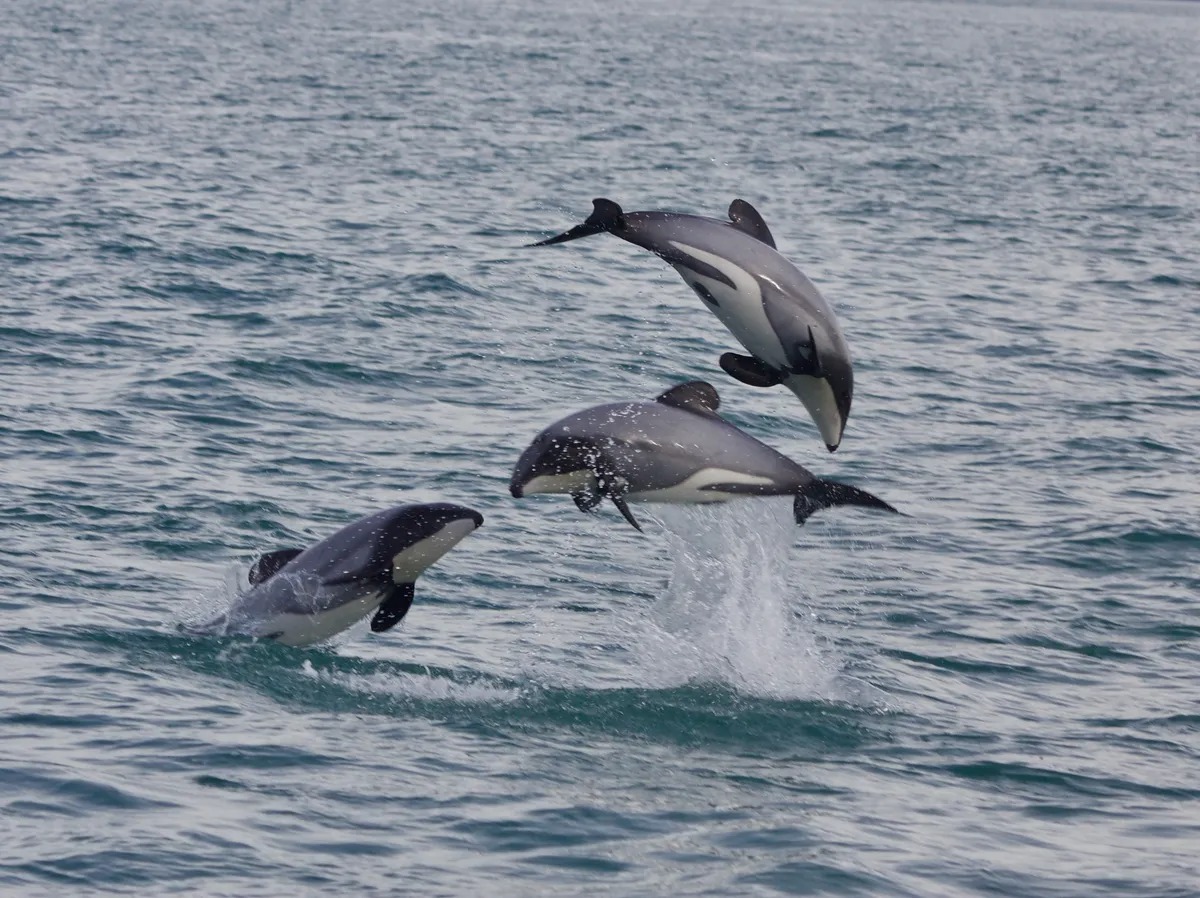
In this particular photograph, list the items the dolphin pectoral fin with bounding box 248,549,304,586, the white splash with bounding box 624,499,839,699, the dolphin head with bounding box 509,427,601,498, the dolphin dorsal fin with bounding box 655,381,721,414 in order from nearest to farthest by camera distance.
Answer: the dolphin head with bounding box 509,427,601,498 → the dolphin dorsal fin with bounding box 655,381,721,414 → the dolphin pectoral fin with bounding box 248,549,304,586 → the white splash with bounding box 624,499,839,699

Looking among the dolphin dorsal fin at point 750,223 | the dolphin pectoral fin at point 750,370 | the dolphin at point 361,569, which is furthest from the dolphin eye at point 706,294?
the dolphin at point 361,569

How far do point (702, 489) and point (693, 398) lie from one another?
688 millimetres

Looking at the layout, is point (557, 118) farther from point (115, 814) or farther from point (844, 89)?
point (115, 814)

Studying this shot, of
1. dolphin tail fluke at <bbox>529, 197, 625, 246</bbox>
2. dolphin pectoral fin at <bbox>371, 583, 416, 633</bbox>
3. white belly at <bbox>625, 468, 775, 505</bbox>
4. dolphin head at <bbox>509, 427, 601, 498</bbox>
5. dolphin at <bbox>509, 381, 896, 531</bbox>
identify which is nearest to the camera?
dolphin tail fluke at <bbox>529, 197, 625, 246</bbox>

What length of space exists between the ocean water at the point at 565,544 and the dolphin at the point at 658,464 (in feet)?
7.36

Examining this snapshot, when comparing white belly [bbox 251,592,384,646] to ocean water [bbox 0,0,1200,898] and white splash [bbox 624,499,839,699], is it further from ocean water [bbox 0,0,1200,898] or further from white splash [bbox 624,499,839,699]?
white splash [bbox 624,499,839,699]

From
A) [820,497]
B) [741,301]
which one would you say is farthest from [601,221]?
[820,497]

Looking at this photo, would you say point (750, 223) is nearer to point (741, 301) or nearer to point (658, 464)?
point (741, 301)

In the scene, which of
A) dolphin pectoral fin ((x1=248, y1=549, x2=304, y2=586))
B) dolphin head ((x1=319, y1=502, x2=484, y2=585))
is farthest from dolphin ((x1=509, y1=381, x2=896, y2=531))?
dolphin pectoral fin ((x1=248, y1=549, x2=304, y2=586))

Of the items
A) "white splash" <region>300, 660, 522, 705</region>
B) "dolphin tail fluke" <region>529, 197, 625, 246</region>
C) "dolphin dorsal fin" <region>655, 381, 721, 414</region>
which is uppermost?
"dolphin tail fluke" <region>529, 197, 625, 246</region>

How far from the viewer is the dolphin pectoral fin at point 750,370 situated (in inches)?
495

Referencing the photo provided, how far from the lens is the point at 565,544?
20484mm

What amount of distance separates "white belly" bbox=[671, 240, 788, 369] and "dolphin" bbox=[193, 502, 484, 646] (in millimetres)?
2845

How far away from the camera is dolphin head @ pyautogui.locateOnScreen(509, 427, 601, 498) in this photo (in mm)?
13039
